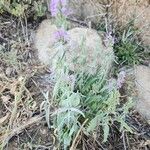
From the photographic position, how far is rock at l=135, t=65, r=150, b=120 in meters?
2.66

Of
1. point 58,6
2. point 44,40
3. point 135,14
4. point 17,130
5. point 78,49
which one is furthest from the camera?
point 135,14

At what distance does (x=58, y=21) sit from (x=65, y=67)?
1.01 ft

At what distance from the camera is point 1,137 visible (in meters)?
2.30

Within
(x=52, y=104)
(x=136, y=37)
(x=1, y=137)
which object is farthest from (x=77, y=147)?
(x=136, y=37)

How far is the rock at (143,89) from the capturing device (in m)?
2.66

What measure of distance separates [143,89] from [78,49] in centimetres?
54

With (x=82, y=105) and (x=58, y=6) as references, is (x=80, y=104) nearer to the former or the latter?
(x=82, y=105)

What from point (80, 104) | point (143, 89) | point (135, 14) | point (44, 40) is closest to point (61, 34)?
point (80, 104)

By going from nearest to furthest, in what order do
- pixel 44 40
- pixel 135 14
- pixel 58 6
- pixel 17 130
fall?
pixel 58 6 → pixel 17 130 → pixel 44 40 → pixel 135 14

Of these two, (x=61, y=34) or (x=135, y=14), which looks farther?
(x=135, y=14)

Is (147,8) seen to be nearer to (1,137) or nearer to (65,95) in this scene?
(65,95)

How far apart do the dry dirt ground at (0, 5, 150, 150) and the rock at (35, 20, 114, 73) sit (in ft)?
0.24

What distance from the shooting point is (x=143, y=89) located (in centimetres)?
276

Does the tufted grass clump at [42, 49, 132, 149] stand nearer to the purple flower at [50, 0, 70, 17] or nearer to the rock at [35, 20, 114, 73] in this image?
the rock at [35, 20, 114, 73]
